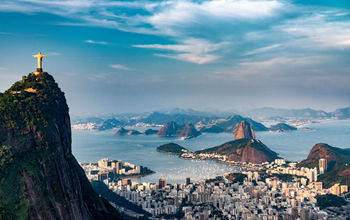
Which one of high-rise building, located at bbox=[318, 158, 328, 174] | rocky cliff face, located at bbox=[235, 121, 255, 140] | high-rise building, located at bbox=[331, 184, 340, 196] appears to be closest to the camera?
high-rise building, located at bbox=[331, 184, 340, 196]

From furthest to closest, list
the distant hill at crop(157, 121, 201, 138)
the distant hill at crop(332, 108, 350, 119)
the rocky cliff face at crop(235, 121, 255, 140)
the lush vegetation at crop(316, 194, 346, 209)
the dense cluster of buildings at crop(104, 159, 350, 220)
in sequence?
the distant hill at crop(332, 108, 350, 119) < the distant hill at crop(157, 121, 201, 138) < the rocky cliff face at crop(235, 121, 255, 140) < the lush vegetation at crop(316, 194, 346, 209) < the dense cluster of buildings at crop(104, 159, 350, 220)

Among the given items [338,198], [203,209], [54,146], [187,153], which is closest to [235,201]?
[203,209]

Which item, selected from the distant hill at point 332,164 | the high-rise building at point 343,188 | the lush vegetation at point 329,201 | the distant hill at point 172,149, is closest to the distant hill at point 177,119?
the distant hill at point 172,149

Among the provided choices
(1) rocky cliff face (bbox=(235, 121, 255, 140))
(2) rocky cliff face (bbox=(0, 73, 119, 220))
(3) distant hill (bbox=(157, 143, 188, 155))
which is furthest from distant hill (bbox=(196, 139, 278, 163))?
(2) rocky cliff face (bbox=(0, 73, 119, 220))

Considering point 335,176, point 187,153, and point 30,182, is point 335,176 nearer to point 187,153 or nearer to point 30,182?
point 187,153

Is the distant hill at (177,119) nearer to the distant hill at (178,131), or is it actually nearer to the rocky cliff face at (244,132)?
the distant hill at (178,131)

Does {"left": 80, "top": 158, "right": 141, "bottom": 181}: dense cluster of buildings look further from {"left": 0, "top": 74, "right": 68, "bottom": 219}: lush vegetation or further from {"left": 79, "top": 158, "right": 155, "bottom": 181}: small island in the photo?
{"left": 0, "top": 74, "right": 68, "bottom": 219}: lush vegetation

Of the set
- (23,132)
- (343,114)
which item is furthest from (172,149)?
(343,114)
